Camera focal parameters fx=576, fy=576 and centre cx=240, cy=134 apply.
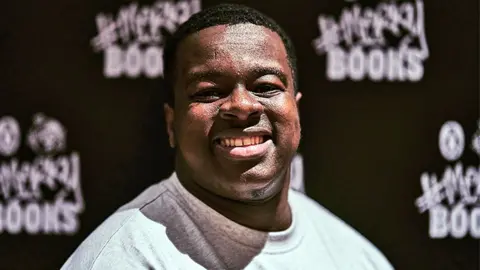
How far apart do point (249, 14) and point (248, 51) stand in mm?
135

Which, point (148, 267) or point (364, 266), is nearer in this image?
point (148, 267)

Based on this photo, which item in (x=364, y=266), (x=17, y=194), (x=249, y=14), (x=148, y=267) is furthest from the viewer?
(x=17, y=194)

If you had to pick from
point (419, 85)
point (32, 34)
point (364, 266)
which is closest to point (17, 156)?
point (32, 34)

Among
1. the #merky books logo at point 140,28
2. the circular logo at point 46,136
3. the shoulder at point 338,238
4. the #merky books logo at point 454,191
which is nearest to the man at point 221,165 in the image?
the shoulder at point 338,238

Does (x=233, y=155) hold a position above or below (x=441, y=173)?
above

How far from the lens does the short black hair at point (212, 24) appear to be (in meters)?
1.49

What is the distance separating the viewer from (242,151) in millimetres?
1410

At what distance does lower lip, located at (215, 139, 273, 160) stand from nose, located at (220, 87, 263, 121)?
0.07 metres

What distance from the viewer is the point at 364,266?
1.70 m

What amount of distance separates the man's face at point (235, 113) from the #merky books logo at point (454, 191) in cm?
98

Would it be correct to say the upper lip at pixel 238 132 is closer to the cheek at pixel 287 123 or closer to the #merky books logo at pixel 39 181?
the cheek at pixel 287 123

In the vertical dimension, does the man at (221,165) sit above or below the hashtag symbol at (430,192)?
above

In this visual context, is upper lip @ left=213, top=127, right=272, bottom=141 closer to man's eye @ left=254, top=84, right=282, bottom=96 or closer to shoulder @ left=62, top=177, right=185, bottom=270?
man's eye @ left=254, top=84, right=282, bottom=96

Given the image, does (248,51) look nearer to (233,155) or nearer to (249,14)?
(249,14)
